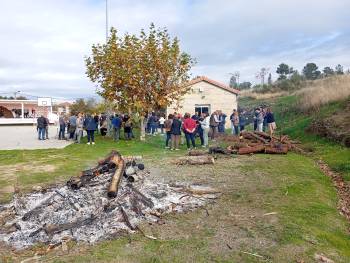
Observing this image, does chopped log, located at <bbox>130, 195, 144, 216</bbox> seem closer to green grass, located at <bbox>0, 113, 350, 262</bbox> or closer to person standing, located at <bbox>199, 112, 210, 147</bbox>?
green grass, located at <bbox>0, 113, 350, 262</bbox>

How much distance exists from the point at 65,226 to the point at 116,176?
7.57 feet

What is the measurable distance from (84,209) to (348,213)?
5538 millimetres

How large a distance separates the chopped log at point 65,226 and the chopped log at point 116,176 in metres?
0.95

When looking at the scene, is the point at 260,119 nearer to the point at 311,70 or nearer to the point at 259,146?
the point at 259,146

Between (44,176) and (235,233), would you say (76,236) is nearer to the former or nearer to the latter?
(235,233)

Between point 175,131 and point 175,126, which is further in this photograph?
point 175,131

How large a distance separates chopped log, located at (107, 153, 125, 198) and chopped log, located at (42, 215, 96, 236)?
3.13 ft

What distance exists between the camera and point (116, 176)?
9.10 meters

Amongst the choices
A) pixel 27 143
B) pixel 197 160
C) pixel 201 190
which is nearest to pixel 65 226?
pixel 201 190

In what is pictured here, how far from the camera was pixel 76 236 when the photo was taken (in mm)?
6664

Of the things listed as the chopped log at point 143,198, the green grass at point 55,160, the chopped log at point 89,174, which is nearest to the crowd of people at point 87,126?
the green grass at point 55,160

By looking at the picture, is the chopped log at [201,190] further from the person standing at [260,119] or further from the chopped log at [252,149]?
the person standing at [260,119]

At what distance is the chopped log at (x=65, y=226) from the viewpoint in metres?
6.82

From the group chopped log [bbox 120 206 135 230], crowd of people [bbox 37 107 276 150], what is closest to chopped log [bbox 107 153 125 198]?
chopped log [bbox 120 206 135 230]
